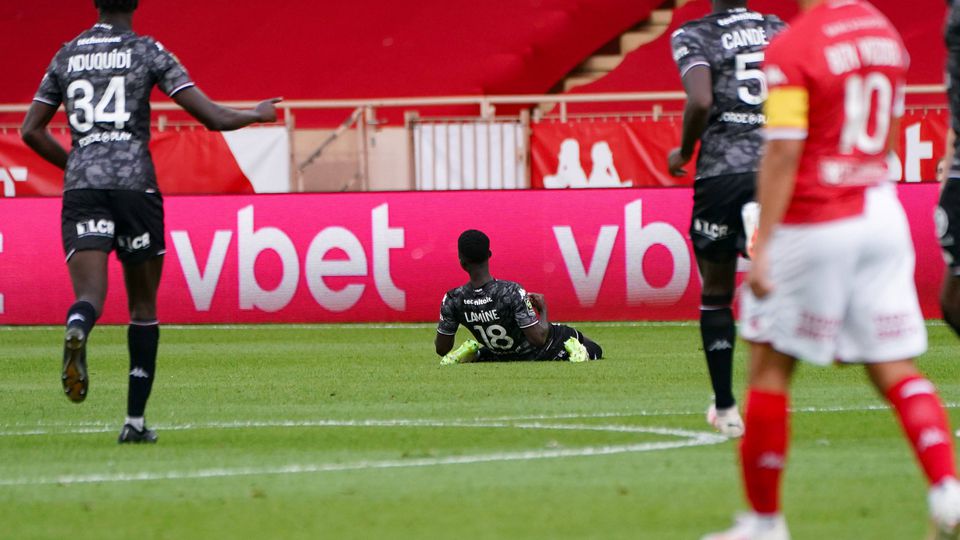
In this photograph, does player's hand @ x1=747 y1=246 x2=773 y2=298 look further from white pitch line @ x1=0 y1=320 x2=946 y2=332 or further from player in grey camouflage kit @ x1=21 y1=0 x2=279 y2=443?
white pitch line @ x1=0 y1=320 x2=946 y2=332

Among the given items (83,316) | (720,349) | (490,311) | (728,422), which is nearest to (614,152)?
(490,311)

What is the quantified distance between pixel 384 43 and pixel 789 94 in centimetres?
2057

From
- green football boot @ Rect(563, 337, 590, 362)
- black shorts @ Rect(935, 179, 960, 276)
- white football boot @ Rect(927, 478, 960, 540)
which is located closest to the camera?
white football boot @ Rect(927, 478, 960, 540)

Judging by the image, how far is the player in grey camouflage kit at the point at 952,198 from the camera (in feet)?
29.2

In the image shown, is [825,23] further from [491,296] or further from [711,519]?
[491,296]

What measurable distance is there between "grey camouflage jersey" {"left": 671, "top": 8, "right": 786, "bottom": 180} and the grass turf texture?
129 centimetres

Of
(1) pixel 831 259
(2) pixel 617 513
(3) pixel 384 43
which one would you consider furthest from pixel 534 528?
(3) pixel 384 43

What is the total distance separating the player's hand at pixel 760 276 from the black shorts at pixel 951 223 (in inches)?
147

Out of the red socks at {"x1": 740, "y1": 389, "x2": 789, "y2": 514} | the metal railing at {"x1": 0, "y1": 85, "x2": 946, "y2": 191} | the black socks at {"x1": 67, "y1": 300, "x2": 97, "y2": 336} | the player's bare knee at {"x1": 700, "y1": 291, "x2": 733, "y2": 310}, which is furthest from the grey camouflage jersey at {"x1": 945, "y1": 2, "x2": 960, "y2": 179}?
the metal railing at {"x1": 0, "y1": 85, "x2": 946, "y2": 191}

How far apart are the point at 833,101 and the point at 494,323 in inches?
311

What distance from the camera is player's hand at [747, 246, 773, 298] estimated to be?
5.38m

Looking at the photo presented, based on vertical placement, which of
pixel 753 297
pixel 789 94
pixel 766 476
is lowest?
pixel 766 476

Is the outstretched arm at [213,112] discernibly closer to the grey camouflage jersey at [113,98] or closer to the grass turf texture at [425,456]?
the grey camouflage jersey at [113,98]

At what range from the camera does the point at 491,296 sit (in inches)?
516
